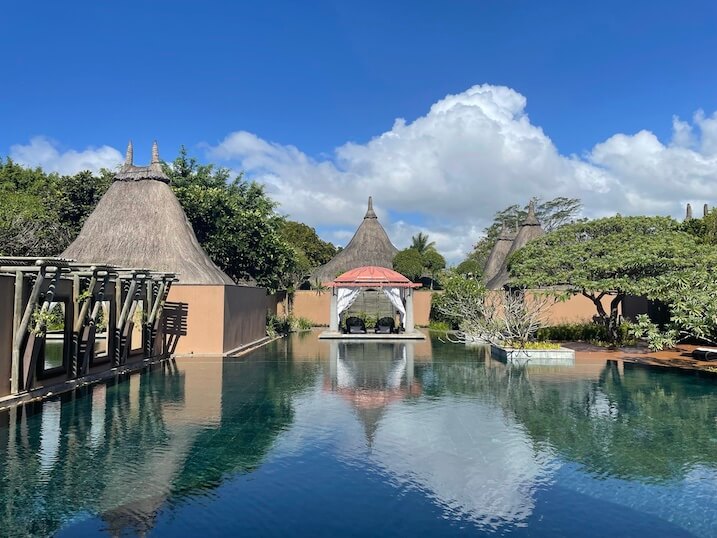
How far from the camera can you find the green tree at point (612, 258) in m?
15.0

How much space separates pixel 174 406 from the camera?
28.2ft

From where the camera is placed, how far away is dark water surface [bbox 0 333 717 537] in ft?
14.5

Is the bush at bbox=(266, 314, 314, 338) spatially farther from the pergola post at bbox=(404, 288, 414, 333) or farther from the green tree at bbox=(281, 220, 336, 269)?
the green tree at bbox=(281, 220, 336, 269)

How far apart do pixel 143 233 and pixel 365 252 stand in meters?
19.0

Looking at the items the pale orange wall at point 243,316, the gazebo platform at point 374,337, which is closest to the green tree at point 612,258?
the gazebo platform at point 374,337

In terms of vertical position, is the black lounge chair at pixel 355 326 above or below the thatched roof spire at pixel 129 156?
below

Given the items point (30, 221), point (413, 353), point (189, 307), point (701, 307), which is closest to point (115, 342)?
point (189, 307)

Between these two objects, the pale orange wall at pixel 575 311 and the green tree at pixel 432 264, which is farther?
the green tree at pixel 432 264

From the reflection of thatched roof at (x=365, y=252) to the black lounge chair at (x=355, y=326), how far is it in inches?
417

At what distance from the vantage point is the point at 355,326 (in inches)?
904

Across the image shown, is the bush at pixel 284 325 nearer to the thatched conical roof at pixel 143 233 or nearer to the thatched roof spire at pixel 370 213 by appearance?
the thatched conical roof at pixel 143 233

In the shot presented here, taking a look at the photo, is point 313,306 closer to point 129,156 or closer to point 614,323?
point 129,156

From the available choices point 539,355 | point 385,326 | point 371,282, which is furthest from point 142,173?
point 539,355

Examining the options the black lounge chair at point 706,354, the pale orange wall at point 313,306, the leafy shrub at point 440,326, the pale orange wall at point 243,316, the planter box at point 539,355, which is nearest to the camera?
the black lounge chair at point 706,354
